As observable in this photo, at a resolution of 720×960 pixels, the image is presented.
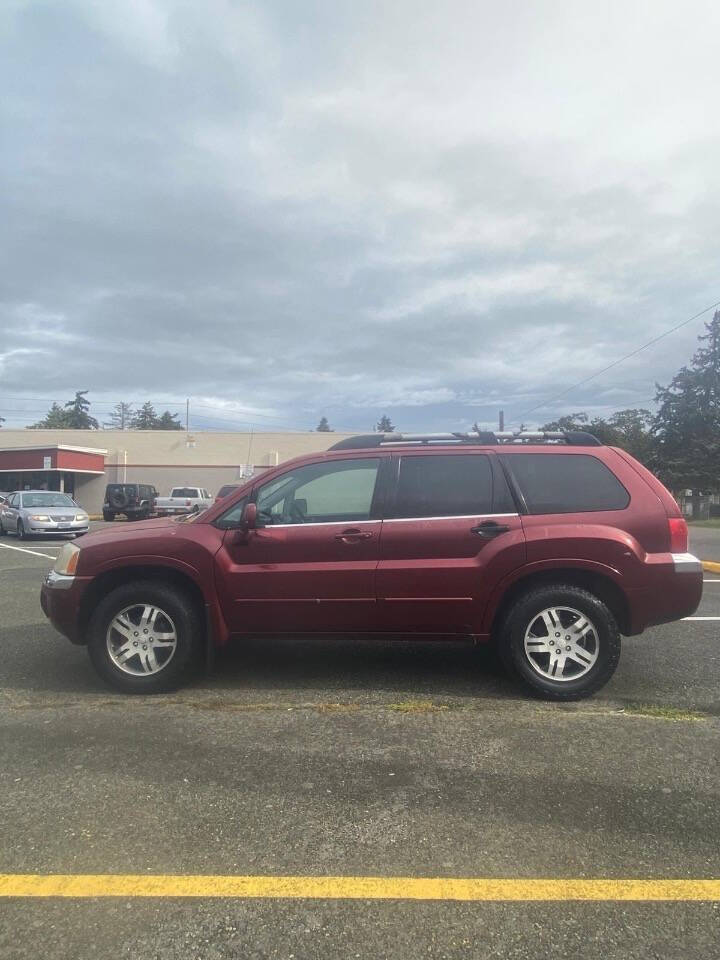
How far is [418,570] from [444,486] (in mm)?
664

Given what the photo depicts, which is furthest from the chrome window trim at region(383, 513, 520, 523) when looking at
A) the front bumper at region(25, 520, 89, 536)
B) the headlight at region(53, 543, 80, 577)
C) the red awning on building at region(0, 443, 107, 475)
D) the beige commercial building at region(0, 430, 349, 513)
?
the beige commercial building at region(0, 430, 349, 513)

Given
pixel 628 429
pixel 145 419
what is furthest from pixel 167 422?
pixel 628 429

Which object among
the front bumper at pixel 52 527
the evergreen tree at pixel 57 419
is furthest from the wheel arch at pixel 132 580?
the evergreen tree at pixel 57 419

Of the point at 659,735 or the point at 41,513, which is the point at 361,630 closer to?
the point at 659,735

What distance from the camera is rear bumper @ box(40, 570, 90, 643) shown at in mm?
4922

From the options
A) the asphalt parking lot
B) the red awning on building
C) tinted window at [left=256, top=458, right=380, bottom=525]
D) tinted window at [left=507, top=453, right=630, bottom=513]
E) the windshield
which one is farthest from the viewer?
the red awning on building

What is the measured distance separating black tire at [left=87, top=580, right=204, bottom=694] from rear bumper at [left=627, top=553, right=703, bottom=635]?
10.2 ft

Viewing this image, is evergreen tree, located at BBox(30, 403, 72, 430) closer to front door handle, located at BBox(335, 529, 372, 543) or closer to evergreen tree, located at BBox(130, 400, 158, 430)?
evergreen tree, located at BBox(130, 400, 158, 430)

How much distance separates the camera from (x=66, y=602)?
4934mm

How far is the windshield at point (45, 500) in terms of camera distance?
2031 centimetres

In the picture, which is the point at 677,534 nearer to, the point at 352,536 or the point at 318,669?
the point at 352,536

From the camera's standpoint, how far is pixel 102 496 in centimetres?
4322

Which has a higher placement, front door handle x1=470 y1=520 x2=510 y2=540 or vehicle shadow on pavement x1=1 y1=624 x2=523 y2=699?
front door handle x1=470 y1=520 x2=510 y2=540

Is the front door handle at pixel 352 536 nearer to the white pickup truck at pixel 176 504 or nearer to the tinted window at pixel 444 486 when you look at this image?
the tinted window at pixel 444 486
